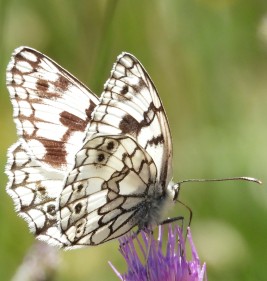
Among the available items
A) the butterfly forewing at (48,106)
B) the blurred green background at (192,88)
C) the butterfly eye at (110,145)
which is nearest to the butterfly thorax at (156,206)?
the butterfly eye at (110,145)

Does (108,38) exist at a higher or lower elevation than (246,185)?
higher

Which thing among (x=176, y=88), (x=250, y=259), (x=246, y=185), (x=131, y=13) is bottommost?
(x=250, y=259)

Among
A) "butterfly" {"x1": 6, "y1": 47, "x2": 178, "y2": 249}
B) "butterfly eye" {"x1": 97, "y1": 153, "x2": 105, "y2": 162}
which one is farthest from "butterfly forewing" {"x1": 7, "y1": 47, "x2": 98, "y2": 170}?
"butterfly eye" {"x1": 97, "y1": 153, "x2": 105, "y2": 162}

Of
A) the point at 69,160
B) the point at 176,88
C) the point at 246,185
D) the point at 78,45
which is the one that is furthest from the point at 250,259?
the point at 78,45

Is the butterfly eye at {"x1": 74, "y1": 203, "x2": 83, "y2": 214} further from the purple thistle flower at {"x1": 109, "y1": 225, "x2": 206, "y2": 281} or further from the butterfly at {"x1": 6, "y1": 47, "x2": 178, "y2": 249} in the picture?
the purple thistle flower at {"x1": 109, "y1": 225, "x2": 206, "y2": 281}

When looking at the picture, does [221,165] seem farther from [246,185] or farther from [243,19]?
[243,19]

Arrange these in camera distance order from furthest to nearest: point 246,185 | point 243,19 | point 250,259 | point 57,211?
point 243,19 → point 246,185 → point 250,259 → point 57,211

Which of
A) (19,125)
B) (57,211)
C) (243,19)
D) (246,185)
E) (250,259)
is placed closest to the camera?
(57,211)
